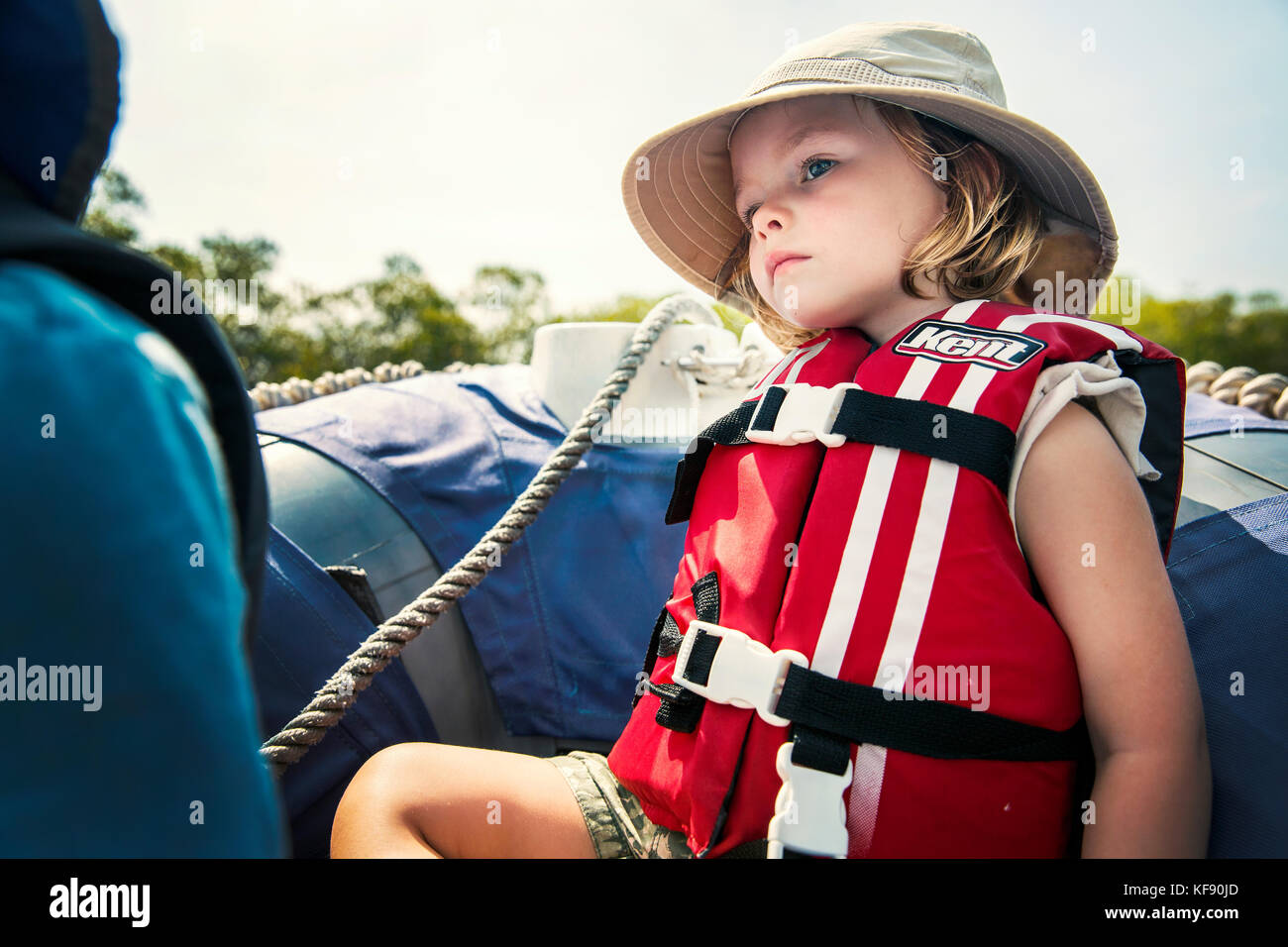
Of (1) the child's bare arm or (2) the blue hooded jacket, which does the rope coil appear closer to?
(1) the child's bare arm

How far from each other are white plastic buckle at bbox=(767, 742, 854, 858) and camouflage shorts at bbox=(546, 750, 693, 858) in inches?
8.1

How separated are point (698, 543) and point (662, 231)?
76 cm

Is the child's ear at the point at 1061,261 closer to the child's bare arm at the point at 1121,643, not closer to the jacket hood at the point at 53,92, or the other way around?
the child's bare arm at the point at 1121,643

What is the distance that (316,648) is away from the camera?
1.47 metres

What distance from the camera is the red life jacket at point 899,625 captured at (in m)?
0.97

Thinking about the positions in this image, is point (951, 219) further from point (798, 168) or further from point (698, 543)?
point (698, 543)

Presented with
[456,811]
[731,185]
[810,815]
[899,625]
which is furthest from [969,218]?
[456,811]

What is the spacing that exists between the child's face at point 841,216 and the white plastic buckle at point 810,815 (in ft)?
2.23

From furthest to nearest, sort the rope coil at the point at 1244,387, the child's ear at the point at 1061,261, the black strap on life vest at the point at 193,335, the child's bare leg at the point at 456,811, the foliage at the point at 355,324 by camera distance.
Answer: the foliage at the point at 355,324, the rope coil at the point at 1244,387, the child's ear at the point at 1061,261, the child's bare leg at the point at 456,811, the black strap on life vest at the point at 193,335

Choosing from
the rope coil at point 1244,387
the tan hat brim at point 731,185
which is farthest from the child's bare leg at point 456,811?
the rope coil at point 1244,387

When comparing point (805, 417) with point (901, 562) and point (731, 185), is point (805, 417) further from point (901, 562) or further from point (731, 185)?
point (731, 185)

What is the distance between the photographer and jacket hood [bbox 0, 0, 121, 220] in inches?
23.6
